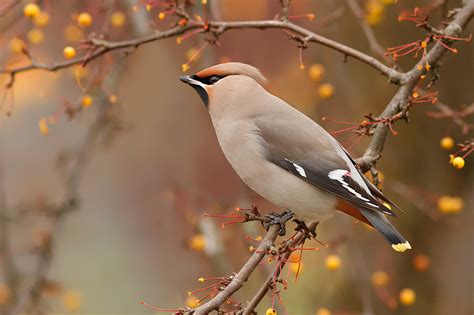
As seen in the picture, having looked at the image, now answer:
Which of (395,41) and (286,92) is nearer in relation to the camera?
(395,41)

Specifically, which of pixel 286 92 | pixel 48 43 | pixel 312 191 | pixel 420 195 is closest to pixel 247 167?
pixel 312 191

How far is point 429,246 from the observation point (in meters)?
5.20

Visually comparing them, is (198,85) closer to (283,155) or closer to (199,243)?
(283,155)

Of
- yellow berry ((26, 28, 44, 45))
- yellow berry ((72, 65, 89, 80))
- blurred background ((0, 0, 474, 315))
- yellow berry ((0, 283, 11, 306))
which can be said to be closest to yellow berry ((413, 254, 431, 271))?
blurred background ((0, 0, 474, 315))

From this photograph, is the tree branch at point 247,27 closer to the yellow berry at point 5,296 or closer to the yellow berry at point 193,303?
the yellow berry at point 193,303

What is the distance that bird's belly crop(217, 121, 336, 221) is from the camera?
10.8 feet

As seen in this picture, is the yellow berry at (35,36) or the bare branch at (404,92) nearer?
the bare branch at (404,92)

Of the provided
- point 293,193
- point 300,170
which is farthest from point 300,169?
point 293,193

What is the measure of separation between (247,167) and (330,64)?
2080 millimetres

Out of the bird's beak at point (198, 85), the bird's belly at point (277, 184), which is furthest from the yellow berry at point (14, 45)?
the bird's belly at point (277, 184)

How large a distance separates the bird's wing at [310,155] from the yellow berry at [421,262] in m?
1.85

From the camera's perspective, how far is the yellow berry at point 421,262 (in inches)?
199

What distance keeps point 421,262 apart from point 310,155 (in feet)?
6.55

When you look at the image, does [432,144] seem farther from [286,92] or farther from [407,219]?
[286,92]
